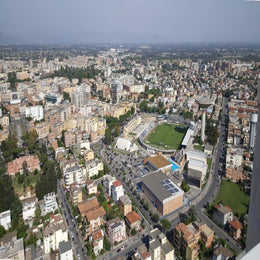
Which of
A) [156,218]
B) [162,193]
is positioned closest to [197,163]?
[162,193]

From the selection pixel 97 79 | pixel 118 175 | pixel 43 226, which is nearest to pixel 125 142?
pixel 118 175

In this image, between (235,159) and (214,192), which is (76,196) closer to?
(214,192)

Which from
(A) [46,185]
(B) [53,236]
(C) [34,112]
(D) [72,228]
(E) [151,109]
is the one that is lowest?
(D) [72,228]

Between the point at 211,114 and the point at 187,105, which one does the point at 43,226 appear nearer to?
the point at 211,114

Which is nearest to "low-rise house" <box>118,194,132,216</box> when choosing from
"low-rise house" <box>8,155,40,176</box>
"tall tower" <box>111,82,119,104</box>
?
"low-rise house" <box>8,155,40,176</box>

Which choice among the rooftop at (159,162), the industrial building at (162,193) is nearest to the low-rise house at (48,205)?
the industrial building at (162,193)

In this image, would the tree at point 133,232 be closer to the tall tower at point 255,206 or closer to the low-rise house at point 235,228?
the low-rise house at point 235,228
